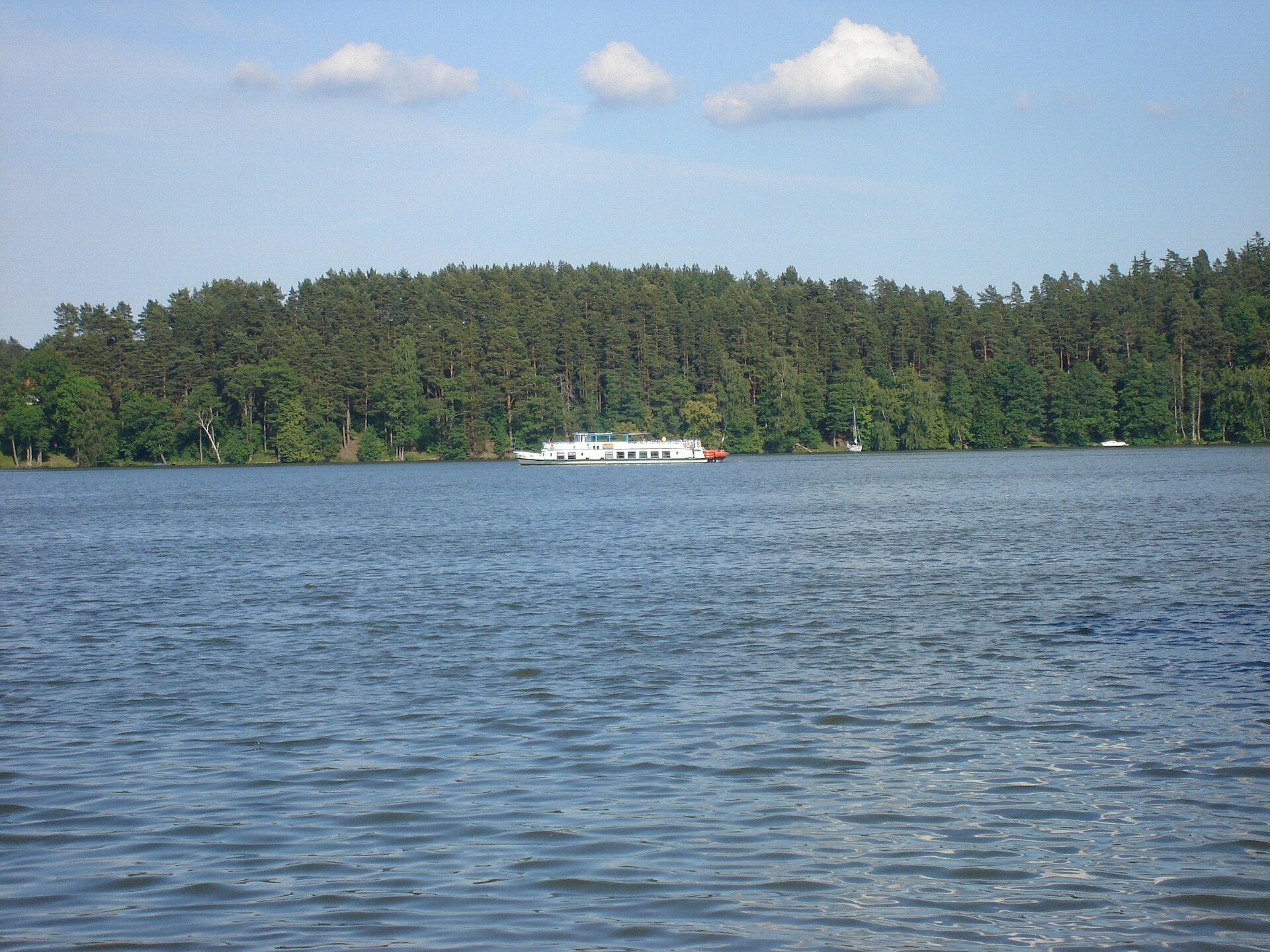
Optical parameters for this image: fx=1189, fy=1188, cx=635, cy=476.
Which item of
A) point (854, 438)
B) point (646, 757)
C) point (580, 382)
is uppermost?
point (580, 382)

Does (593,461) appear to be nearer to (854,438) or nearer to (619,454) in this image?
(619,454)

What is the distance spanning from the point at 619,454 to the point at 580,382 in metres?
37.7

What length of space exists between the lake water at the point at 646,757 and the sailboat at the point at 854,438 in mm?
148415

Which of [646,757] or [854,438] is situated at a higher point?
[854,438]

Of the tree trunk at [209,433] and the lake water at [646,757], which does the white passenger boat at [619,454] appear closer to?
the tree trunk at [209,433]

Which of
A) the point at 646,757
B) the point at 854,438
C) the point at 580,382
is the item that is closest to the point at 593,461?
the point at 580,382

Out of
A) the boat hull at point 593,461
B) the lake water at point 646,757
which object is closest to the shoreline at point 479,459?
the boat hull at point 593,461

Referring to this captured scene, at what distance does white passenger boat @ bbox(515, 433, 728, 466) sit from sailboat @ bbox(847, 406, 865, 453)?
33.3 metres

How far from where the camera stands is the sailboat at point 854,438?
185m

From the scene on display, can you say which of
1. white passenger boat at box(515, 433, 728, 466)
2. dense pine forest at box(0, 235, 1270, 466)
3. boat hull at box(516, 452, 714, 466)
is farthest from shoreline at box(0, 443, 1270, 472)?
white passenger boat at box(515, 433, 728, 466)

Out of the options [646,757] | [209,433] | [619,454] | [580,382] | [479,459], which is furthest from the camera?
[580,382]

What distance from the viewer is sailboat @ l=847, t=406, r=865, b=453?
185 m

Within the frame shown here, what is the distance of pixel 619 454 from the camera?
158125 millimetres

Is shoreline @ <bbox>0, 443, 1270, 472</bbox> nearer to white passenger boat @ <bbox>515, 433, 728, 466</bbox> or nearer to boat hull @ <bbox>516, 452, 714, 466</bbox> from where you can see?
boat hull @ <bbox>516, 452, 714, 466</bbox>
